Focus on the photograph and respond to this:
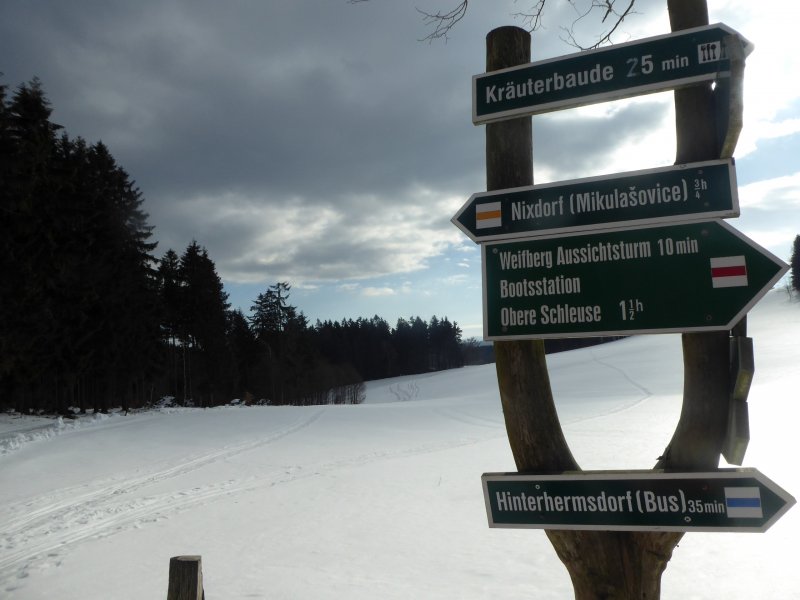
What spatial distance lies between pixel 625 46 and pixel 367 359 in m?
91.9

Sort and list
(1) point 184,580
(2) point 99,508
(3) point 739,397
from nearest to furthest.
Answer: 1. (3) point 739,397
2. (1) point 184,580
3. (2) point 99,508

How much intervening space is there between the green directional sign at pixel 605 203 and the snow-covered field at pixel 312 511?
181 inches

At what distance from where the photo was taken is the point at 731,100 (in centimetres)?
224

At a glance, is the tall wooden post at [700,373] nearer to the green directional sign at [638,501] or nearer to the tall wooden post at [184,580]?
the green directional sign at [638,501]

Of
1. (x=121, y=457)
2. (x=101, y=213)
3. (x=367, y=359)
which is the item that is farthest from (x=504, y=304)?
(x=367, y=359)

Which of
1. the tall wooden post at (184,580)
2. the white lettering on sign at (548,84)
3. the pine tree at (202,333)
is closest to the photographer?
the white lettering on sign at (548,84)

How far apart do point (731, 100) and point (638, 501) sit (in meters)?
1.66

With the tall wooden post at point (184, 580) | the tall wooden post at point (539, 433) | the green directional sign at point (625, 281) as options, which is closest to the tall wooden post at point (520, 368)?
the tall wooden post at point (539, 433)

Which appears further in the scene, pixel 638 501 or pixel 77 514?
pixel 77 514

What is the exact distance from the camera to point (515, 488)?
8.14 ft

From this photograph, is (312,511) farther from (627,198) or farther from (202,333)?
(202,333)

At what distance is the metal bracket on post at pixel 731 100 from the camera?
2.23 m

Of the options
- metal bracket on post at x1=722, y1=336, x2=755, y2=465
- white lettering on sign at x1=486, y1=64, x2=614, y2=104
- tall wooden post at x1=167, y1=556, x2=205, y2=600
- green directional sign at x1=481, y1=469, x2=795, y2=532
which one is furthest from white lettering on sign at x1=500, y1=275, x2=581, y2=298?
tall wooden post at x1=167, y1=556, x2=205, y2=600

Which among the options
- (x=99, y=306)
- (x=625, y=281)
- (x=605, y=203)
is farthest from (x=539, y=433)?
(x=99, y=306)
